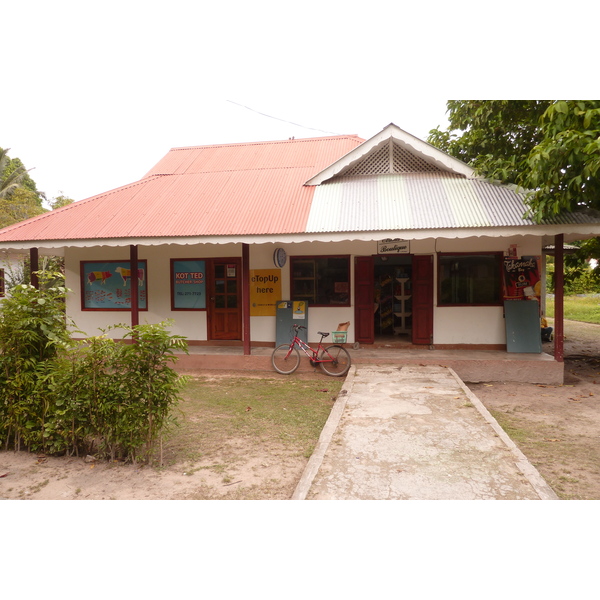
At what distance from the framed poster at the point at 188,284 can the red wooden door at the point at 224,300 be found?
0.73 feet

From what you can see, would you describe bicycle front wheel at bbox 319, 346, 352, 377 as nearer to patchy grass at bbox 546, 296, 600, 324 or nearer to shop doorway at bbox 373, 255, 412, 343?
shop doorway at bbox 373, 255, 412, 343

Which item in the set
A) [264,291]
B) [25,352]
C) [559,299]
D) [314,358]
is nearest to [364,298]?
[314,358]

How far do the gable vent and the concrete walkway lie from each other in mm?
5540

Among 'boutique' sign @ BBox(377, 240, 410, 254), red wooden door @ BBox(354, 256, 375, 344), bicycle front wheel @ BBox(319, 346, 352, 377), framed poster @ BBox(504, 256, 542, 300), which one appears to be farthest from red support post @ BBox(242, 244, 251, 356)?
framed poster @ BBox(504, 256, 542, 300)

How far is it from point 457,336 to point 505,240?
2261mm

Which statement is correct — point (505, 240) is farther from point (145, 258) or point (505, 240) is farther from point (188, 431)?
point (145, 258)

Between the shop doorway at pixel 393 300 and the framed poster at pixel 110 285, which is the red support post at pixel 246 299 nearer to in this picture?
the framed poster at pixel 110 285

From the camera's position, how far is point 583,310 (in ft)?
75.6

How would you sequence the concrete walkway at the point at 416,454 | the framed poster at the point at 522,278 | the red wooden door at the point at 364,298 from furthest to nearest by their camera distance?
the red wooden door at the point at 364,298 → the framed poster at the point at 522,278 → the concrete walkway at the point at 416,454

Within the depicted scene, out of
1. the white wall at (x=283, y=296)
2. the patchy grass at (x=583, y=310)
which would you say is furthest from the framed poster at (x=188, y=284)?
the patchy grass at (x=583, y=310)

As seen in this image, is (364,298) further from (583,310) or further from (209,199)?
(583,310)

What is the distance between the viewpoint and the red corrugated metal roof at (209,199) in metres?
8.89

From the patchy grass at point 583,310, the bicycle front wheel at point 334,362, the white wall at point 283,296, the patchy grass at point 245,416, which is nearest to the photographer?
the patchy grass at point 245,416

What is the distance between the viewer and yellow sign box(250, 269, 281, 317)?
10.1 meters
